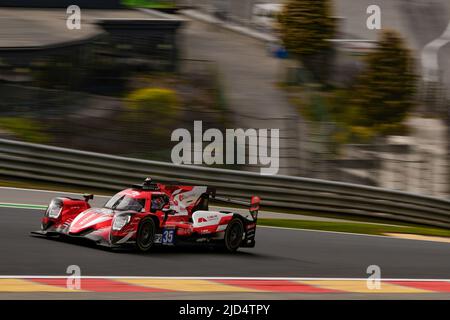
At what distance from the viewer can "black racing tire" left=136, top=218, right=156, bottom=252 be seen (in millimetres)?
10547

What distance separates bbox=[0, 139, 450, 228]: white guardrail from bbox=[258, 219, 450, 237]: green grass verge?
0.91 m

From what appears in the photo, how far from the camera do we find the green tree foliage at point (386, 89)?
1040 inches

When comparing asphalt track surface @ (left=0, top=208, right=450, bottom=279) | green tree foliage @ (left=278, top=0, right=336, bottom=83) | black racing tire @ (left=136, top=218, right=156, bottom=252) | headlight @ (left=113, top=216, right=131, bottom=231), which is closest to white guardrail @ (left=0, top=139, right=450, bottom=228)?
asphalt track surface @ (left=0, top=208, right=450, bottom=279)

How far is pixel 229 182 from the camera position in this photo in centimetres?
1802

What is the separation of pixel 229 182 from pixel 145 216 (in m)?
7.53

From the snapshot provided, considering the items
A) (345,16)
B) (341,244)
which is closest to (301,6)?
(345,16)

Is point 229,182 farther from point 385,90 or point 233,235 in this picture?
point 385,90

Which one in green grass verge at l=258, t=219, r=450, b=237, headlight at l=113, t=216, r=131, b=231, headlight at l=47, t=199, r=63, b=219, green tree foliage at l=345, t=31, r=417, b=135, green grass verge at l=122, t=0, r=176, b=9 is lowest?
green grass verge at l=258, t=219, r=450, b=237

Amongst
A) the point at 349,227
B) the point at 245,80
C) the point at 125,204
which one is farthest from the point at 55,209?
the point at 245,80

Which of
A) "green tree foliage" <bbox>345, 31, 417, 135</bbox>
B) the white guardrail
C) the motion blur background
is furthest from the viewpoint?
"green tree foliage" <bbox>345, 31, 417, 135</bbox>

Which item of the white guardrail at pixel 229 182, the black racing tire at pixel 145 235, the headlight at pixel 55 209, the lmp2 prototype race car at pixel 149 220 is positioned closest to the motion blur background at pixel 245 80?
the white guardrail at pixel 229 182

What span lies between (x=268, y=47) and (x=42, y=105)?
→ 51.5 ft

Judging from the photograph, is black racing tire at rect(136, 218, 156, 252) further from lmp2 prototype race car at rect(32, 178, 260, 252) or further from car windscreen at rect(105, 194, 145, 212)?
car windscreen at rect(105, 194, 145, 212)

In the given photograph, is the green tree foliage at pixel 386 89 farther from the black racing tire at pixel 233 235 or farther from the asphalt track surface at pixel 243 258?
the black racing tire at pixel 233 235
